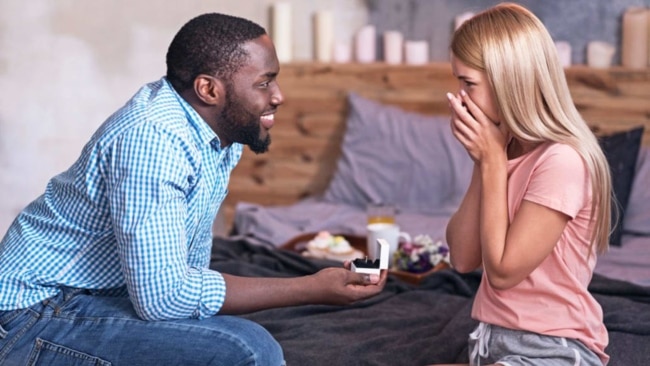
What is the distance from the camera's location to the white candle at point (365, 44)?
155 inches

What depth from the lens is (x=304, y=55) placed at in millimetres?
4043

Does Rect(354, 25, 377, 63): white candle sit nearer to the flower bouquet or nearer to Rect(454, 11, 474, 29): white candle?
Rect(454, 11, 474, 29): white candle

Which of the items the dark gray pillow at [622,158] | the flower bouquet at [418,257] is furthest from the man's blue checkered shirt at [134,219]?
the dark gray pillow at [622,158]

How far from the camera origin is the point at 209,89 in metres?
1.81

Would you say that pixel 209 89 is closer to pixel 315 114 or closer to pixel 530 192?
pixel 530 192

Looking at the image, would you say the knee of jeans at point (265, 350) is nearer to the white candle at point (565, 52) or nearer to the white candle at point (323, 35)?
the white candle at point (565, 52)

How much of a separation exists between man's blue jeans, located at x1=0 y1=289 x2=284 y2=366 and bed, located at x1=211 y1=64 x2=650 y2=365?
1.37 ft

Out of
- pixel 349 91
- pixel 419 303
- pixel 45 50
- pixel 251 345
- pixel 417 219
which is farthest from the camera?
pixel 349 91

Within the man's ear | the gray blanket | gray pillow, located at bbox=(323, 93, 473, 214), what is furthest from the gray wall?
the man's ear

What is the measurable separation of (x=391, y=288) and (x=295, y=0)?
1697mm

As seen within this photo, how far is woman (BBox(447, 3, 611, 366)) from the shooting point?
67.5 inches

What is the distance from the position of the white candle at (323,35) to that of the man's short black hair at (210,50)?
2.18 meters

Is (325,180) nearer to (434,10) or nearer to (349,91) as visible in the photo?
(349,91)

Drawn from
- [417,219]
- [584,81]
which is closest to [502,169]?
[417,219]
